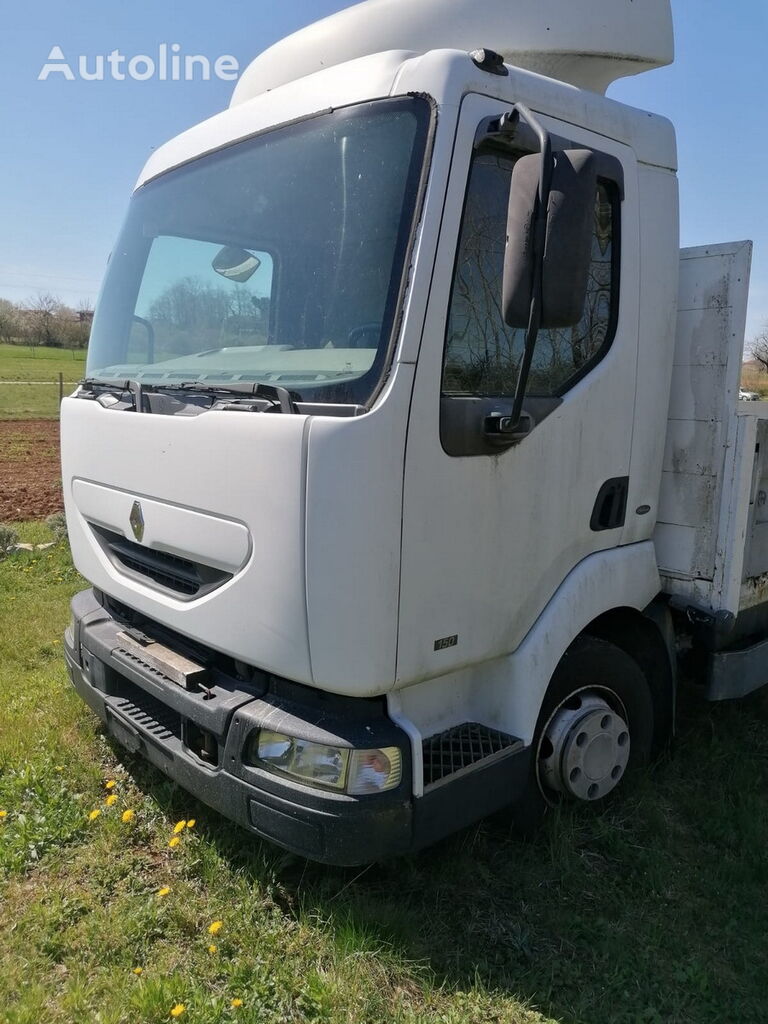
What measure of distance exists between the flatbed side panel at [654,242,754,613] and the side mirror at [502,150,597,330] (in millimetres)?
1159

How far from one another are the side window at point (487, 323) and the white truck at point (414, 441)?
0.4 inches

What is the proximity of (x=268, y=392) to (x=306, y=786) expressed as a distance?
1.16 meters

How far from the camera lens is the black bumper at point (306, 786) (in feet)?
7.37

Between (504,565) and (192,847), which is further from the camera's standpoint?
(192,847)

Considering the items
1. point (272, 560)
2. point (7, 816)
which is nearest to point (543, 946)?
point (272, 560)

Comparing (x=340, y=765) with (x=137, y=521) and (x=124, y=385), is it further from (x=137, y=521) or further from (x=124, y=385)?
(x=124, y=385)

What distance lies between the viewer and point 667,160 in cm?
297

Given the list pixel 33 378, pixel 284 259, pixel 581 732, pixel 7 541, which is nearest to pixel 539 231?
pixel 284 259

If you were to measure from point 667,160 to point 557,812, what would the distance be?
2521mm

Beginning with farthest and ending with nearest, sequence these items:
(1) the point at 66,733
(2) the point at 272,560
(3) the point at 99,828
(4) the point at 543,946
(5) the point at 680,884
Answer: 1. (1) the point at 66,733
2. (3) the point at 99,828
3. (5) the point at 680,884
4. (4) the point at 543,946
5. (2) the point at 272,560

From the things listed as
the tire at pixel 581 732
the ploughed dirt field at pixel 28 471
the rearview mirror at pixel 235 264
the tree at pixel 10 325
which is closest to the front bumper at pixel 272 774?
the tire at pixel 581 732

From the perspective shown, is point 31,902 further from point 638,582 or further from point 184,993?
point 638,582

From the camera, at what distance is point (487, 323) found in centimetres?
242

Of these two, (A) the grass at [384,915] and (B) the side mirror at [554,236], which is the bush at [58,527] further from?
(B) the side mirror at [554,236]
